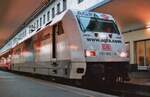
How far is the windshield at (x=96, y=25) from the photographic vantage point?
15.9 meters

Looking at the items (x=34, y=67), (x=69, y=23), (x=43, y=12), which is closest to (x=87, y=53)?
(x=69, y=23)

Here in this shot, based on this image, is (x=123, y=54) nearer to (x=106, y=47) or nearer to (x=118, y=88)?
(x=106, y=47)

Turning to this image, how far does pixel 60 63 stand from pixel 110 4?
935cm

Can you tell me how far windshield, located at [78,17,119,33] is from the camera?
15922mm

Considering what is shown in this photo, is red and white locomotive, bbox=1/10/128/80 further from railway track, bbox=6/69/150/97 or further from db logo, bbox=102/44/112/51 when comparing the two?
railway track, bbox=6/69/150/97

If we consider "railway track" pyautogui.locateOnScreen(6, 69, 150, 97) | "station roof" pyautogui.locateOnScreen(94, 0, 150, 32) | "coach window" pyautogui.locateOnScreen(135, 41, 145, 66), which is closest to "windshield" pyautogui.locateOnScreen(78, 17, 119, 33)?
"railway track" pyautogui.locateOnScreen(6, 69, 150, 97)

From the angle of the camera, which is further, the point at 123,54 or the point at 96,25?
the point at 96,25

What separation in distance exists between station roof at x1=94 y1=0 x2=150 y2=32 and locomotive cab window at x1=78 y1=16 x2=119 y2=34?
6439mm

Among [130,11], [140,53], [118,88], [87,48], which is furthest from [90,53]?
[140,53]

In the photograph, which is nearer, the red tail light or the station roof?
the red tail light

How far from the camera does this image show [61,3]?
42.5 m

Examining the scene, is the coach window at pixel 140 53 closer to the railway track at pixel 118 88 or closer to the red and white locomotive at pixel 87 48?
the railway track at pixel 118 88

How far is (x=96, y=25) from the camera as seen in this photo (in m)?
16.3

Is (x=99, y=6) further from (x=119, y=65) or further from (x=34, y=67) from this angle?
(x=119, y=65)
